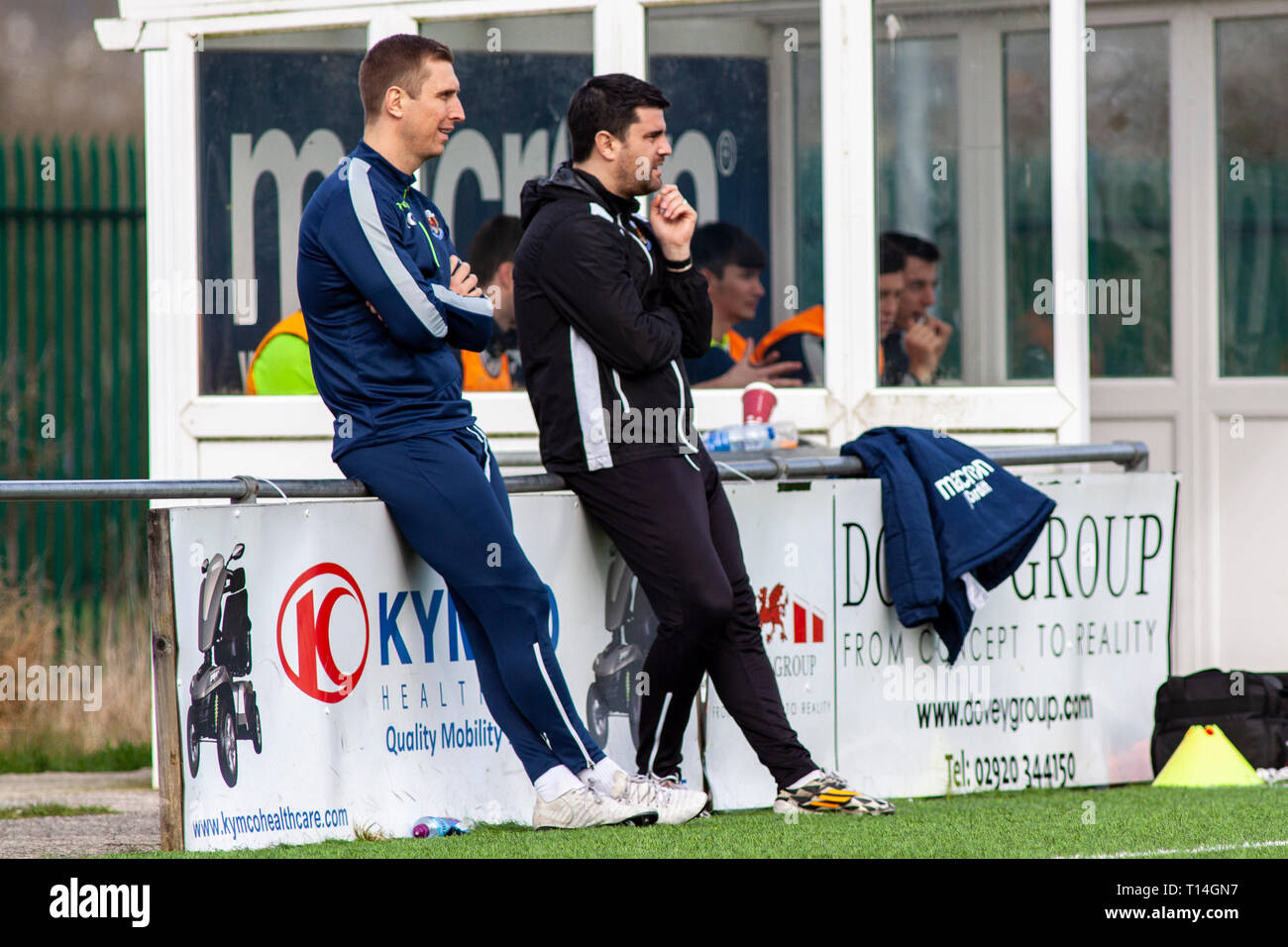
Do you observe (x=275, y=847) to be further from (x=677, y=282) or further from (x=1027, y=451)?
(x=1027, y=451)

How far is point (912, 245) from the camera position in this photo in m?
8.61

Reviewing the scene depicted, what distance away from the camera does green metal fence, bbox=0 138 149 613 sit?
37.2ft

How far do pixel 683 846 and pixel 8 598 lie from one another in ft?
20.1

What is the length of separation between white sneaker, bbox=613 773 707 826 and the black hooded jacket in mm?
907

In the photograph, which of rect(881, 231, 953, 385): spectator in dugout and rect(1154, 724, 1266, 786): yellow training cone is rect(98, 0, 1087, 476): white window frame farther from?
rect(1154, 724, 1266, 786): yellow training cone

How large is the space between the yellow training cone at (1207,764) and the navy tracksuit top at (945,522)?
965 mm

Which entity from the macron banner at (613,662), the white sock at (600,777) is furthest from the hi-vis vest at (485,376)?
the white sock at (600,777)

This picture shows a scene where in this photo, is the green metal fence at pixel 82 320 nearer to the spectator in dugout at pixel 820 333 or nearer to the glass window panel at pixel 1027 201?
the spectator in dugout at pixel 820 333

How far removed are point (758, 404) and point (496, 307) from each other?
4.21 feet

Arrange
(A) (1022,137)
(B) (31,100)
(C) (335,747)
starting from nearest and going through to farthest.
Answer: (C) (335,747) → (A) (1022,137) → (B) (31,100)

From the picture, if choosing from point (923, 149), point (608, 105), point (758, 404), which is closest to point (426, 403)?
point (608, 105)

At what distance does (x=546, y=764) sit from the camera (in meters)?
5.79

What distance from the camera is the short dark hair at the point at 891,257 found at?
8.55 metres
